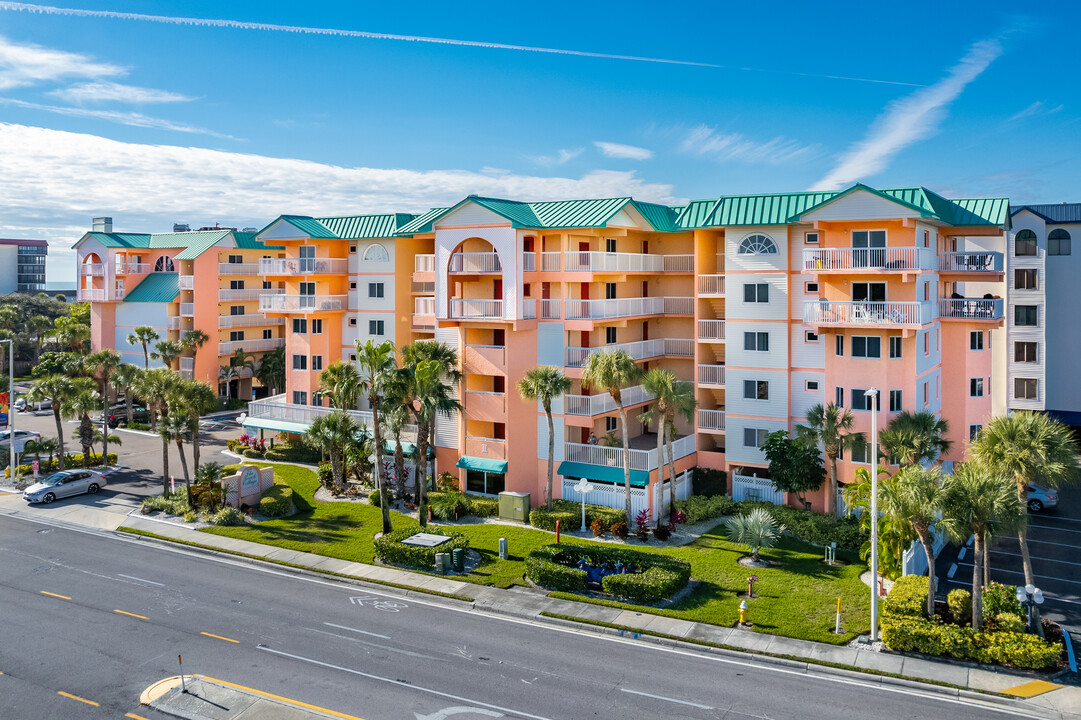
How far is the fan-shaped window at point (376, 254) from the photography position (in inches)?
2079

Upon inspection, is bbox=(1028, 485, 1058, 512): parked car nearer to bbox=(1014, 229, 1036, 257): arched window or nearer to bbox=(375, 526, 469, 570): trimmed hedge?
bbox=(1014, 229, 1036, 257): arched window

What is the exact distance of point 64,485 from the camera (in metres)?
44.3

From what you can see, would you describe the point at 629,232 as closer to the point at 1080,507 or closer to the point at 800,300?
the point at 800,300

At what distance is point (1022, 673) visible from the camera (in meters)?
23.3

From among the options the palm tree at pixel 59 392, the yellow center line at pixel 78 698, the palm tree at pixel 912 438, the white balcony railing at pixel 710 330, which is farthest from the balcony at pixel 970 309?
the palm tree at pixel 59 392

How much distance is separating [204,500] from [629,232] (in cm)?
2654

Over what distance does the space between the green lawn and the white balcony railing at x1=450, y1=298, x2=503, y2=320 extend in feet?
33.7

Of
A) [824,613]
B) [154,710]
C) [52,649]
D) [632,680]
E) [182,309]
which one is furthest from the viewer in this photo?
[182,309]

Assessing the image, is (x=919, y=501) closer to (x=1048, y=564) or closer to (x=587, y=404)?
(x=1048, y=564)

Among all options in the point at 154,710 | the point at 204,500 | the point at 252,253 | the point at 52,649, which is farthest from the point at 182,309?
the point at 154,710

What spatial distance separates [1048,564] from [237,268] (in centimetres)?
6341

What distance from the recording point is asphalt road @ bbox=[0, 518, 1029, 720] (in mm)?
21969

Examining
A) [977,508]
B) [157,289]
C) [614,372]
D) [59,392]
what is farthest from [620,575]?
[157,289]

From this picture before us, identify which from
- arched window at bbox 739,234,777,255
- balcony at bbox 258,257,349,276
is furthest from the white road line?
balcony at bbox 258,257,349,276
